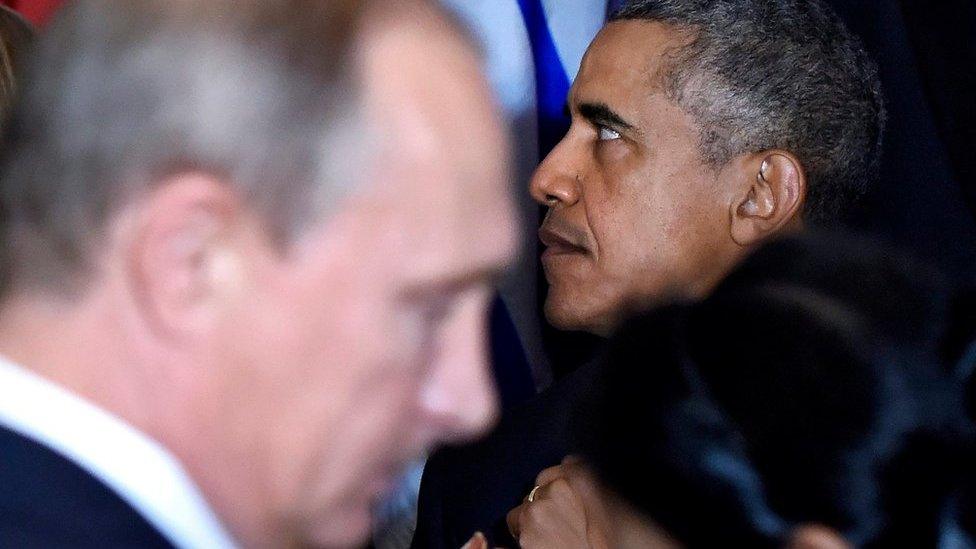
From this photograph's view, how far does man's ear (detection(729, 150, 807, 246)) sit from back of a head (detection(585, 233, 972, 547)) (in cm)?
76

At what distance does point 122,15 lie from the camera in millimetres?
539

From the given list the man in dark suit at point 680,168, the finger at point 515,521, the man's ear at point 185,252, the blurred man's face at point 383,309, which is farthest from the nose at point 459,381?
the man in dark suit at point 680,168

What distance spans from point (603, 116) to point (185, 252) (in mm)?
1113

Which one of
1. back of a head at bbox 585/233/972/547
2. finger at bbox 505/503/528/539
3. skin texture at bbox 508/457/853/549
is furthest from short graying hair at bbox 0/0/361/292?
finger at bbox 505/503/528/539

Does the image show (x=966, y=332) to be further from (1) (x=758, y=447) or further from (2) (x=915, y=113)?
(2) (x=915, y=113)

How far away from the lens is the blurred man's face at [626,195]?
1.50 metres

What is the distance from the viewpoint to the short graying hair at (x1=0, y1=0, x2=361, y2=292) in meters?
0.51

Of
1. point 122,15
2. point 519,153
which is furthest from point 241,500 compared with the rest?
point 519,153

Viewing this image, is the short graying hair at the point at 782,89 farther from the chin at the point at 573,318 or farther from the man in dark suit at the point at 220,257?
the man in dark suit at the point at 220,257

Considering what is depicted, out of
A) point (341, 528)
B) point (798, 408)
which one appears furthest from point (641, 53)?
point (341, 528)

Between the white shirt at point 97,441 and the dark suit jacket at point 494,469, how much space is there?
92 cm

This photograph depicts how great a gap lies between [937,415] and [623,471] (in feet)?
0.58

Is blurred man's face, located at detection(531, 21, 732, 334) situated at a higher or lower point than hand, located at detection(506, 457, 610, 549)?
higher

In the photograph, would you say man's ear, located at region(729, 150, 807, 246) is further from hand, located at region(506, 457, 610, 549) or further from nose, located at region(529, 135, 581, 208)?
hand, located at region(506, 457, 610, 549)
